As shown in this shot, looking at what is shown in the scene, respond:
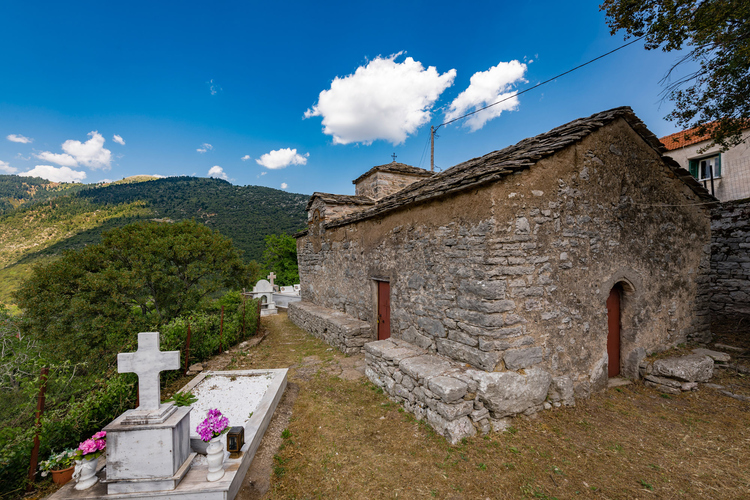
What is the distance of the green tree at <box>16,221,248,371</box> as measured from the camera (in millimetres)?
9039

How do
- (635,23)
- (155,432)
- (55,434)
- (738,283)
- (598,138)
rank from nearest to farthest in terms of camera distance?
(155,432) → (55,434) → (598,138) → (635,23) → (738,283)

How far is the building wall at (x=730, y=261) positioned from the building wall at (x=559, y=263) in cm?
106

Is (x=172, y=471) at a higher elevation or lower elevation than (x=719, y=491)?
higher

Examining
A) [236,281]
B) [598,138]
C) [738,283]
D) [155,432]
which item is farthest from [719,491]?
[236,281]

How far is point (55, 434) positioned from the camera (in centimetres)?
327

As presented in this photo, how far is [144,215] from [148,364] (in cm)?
4690

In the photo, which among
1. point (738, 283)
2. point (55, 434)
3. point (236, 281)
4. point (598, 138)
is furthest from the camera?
point (236, 281)

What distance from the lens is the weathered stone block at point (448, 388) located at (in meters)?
3.92

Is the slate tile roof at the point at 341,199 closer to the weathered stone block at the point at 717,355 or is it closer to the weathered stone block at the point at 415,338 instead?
the weathered stone block at the point at 415,338

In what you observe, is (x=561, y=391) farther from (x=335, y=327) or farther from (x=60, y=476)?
(x=60, y=476)

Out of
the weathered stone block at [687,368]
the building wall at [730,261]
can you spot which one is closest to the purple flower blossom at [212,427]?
the weathered stone block at [687,368]

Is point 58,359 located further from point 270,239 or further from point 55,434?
point 270,239

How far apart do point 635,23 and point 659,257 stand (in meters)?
4.60

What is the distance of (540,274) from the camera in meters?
4.45
